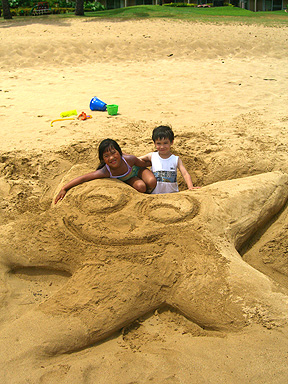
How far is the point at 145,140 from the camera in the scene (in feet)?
15.8

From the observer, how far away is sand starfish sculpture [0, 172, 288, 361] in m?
2.26

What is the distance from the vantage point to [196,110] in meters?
6.07

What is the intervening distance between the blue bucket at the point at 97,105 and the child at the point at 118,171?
7.46 ft

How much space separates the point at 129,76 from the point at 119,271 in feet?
22.1

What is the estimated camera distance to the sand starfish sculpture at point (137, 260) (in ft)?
7.43

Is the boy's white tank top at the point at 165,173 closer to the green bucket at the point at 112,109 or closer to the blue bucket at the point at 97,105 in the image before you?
the green bucket at the point at 112,109

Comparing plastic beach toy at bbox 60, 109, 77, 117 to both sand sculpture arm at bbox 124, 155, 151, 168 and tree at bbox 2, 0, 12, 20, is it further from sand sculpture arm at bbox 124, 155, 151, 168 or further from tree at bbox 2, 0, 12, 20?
tree at bbox 2, 0, 12, 20

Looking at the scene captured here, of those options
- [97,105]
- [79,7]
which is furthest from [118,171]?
[79,7]

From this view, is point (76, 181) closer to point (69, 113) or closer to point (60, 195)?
point (60, 195)

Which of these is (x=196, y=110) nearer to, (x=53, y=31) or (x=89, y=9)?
(x=53, y=31)

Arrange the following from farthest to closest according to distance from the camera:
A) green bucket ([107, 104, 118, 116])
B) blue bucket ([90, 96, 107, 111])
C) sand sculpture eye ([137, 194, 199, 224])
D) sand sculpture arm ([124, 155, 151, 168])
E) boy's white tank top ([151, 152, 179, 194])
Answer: blue bucket ([90, 96, 107, 111]), green bucket ([107, 104, 118, 116]), boy's white tank top ([151, 152, 179, 194]), sand sculpture arm ([124, 155, 151, 168]), sand sculpture eye ([137, 194, 199, 224])

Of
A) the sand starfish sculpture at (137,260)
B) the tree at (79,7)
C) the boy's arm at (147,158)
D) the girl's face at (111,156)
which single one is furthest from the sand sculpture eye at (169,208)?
the tree at (79,7)

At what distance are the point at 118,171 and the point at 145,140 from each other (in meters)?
1.21

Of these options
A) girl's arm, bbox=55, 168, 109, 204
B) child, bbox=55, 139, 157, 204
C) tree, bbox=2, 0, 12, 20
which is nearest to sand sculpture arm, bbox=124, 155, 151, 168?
child, bbox=55, 139, 157, 204
